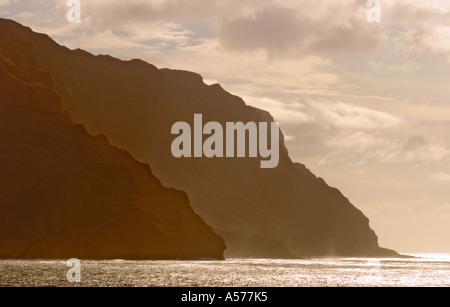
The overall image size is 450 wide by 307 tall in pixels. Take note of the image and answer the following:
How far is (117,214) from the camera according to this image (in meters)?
197

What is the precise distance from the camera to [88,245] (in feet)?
618

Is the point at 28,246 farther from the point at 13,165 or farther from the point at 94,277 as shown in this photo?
the point at 94,277

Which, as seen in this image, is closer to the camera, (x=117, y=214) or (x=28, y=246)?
(x=28, y=246)
